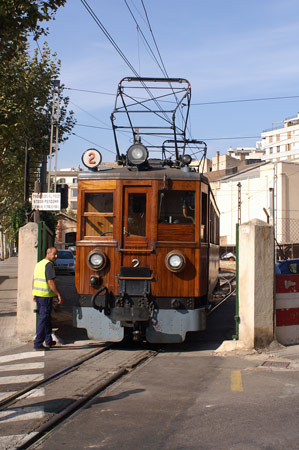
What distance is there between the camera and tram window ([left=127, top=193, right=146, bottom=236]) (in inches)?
382

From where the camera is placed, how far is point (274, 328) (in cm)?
974

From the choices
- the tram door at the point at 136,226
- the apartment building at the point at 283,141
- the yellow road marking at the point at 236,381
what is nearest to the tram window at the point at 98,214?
the tram door at the point at 136,226

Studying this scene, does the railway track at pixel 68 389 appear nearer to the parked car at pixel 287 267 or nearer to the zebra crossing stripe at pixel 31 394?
the zebra crossing stripe at pixel 31 394

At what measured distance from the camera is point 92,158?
400 inches

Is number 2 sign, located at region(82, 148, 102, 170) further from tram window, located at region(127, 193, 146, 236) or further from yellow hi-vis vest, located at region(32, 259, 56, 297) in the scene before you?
yellow hi-vis vest, located at region(32, 259, 56, 297)

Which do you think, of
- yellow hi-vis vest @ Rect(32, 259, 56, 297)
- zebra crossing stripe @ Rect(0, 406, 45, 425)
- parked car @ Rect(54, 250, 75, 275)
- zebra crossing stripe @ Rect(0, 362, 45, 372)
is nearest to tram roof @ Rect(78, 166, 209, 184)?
yellow hi-vis vest @ Rect(32, 259, 56, 297)

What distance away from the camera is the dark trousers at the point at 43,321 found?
9.62 meters

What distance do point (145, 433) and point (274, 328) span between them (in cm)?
488

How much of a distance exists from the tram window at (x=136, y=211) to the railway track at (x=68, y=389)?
6.95ft

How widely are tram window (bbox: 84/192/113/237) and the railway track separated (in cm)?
200

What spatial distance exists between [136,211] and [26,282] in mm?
2595

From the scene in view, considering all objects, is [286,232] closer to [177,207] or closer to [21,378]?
[177,207]

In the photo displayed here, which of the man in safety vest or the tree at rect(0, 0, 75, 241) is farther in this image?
the tree at rect(0, 0, 75, 241)

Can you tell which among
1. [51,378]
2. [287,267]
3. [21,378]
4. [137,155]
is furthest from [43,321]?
[287,267]
